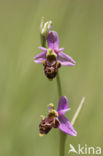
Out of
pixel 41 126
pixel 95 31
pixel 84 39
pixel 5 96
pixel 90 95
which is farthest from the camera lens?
pixel 95 31

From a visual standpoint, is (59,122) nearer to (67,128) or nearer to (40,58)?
(67,128)

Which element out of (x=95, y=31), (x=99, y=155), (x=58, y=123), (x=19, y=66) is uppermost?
(x=95, y=31)

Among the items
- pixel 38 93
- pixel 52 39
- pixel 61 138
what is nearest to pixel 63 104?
pixel 61 138

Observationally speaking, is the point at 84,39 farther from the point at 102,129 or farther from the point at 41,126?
the point at 41,126

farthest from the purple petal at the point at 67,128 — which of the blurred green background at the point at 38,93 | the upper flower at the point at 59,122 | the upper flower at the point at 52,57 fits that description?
the blurred green background at the point at 38,93

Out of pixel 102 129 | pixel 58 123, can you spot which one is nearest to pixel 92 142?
pixel 102 129

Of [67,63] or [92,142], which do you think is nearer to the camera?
[67,63]

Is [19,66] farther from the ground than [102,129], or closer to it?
farther from the ground

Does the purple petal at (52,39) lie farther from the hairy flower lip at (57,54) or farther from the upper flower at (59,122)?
the upper flower at (59,122)
